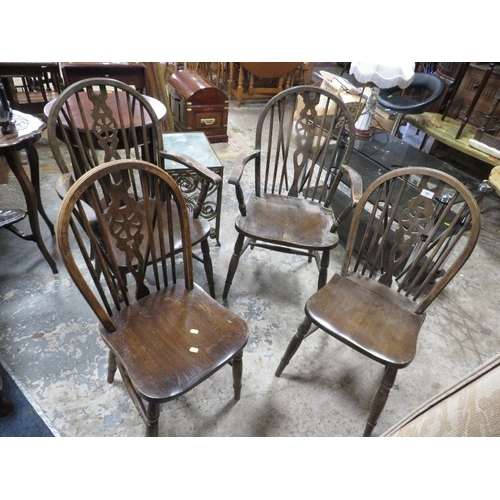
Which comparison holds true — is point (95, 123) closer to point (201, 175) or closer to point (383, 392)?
point (201, 175)

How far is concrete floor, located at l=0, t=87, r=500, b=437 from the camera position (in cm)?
136

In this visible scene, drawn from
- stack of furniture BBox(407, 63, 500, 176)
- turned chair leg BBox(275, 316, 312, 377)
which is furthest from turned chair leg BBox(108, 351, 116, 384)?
stack of furniture BBox(407, 63, 500, 176)

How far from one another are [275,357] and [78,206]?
1098 millimetres

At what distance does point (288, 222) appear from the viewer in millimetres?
1654

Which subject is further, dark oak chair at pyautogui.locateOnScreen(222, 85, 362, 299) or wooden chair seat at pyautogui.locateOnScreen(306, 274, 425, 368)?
dark oak chair at pyautogui.locateOnScreen(222, 85, 362, 299)

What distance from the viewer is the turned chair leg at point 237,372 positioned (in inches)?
48.4

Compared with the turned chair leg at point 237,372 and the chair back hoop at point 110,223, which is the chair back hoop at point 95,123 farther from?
the turned chair leg at point 237,372

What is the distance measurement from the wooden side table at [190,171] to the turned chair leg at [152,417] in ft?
3.70

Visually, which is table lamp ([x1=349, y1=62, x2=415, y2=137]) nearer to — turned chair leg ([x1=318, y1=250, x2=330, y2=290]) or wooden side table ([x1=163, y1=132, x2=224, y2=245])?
wooden side table ([x1=163, y1=132, x2=224, y2=245])

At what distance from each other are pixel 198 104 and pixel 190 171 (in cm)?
153

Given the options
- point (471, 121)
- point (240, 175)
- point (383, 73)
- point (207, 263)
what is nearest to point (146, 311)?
point (207, 263)

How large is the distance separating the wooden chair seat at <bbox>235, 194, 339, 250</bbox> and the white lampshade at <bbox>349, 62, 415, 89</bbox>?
3.44ft

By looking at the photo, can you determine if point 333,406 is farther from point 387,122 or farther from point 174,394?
point 387,122

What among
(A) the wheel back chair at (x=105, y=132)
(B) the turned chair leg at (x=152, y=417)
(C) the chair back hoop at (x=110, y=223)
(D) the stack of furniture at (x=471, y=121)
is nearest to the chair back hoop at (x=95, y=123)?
(A) the wheel back chair at (x=105, y=132)
